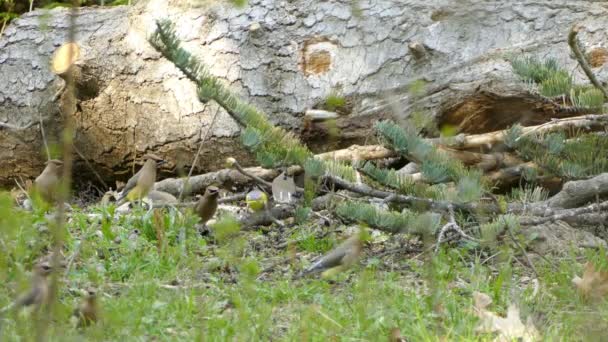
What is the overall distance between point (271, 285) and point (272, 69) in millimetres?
2592

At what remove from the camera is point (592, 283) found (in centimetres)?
360

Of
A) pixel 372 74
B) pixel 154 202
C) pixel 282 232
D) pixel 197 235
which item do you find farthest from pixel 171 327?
pixel 372 74

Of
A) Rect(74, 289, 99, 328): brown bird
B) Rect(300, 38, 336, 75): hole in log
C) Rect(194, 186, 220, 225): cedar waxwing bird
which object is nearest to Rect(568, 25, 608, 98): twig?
Rect(74, 289, 99, 328): brown bird

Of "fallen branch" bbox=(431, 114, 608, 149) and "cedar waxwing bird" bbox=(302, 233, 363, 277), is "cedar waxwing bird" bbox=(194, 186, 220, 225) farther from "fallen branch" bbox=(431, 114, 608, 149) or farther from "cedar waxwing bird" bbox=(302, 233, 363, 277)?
"fallen branch" bbox=(431, 114, 608, 149)

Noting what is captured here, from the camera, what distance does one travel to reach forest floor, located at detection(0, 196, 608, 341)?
127 inches

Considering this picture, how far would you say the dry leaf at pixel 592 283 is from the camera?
3553 mm

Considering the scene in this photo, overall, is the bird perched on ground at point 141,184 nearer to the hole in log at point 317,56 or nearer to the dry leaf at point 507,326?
the hole in log at point 317,56

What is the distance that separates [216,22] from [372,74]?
1.18m

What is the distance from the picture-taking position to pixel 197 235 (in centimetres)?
482

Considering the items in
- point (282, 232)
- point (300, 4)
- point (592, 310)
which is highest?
point (300, 4)

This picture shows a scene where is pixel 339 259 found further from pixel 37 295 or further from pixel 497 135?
pixel 497 135

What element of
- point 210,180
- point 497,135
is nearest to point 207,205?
point 210,180

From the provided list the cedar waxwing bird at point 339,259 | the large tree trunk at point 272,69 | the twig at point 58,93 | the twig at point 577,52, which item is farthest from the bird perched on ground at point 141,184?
the twig at point 577,52

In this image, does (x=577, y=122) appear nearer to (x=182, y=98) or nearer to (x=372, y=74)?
(x=372, y=74)
